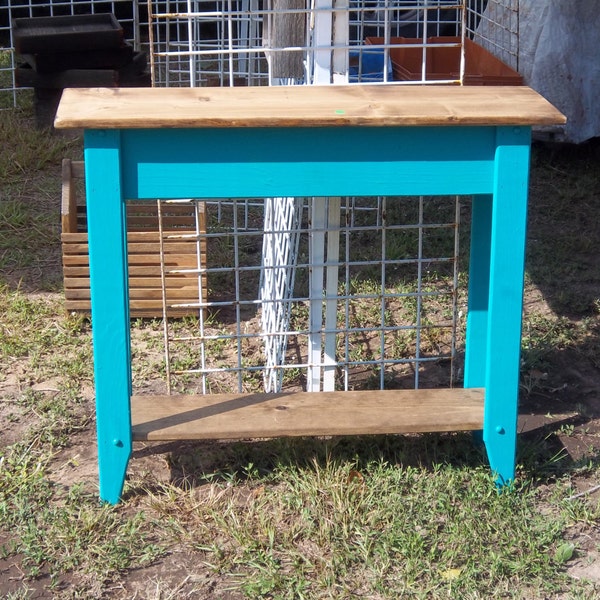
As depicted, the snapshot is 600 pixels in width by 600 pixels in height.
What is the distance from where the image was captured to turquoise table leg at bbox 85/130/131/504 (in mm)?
2176

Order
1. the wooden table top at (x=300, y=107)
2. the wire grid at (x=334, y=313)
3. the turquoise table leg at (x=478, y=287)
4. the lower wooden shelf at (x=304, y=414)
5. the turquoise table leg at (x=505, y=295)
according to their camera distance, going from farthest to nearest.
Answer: the wire grid at (x=334, y=313)
the turquoise table leg at (x=478, y=287)
the lower wooden shelf at (x=304, y=414)
the turquoise table leg at (x=505, y=295)
the wooden table top at (x=300, y=107)

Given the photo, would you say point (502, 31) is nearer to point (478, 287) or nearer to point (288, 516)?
point (478, 287)

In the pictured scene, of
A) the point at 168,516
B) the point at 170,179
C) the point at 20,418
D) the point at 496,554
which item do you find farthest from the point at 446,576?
the point at 20,418

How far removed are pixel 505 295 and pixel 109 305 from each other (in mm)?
981

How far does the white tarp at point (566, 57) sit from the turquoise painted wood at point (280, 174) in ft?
9.61

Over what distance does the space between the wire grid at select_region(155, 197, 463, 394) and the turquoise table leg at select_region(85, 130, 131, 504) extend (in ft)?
1.38

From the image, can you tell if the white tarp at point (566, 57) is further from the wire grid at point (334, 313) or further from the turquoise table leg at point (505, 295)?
the turquoise table leg at point (505, 295)

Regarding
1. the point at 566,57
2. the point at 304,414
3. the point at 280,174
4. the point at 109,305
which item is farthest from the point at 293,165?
the point at 566,57

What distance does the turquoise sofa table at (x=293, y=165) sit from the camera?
2166 mm

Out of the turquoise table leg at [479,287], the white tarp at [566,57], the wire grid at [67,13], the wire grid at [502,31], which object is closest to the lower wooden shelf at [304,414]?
the turquoise table leg at [479,287]

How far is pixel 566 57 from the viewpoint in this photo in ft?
16.4

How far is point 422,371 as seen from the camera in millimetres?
3268

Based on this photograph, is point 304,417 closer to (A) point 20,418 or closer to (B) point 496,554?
(B) point 496,554

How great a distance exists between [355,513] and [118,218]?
37.3 inches
